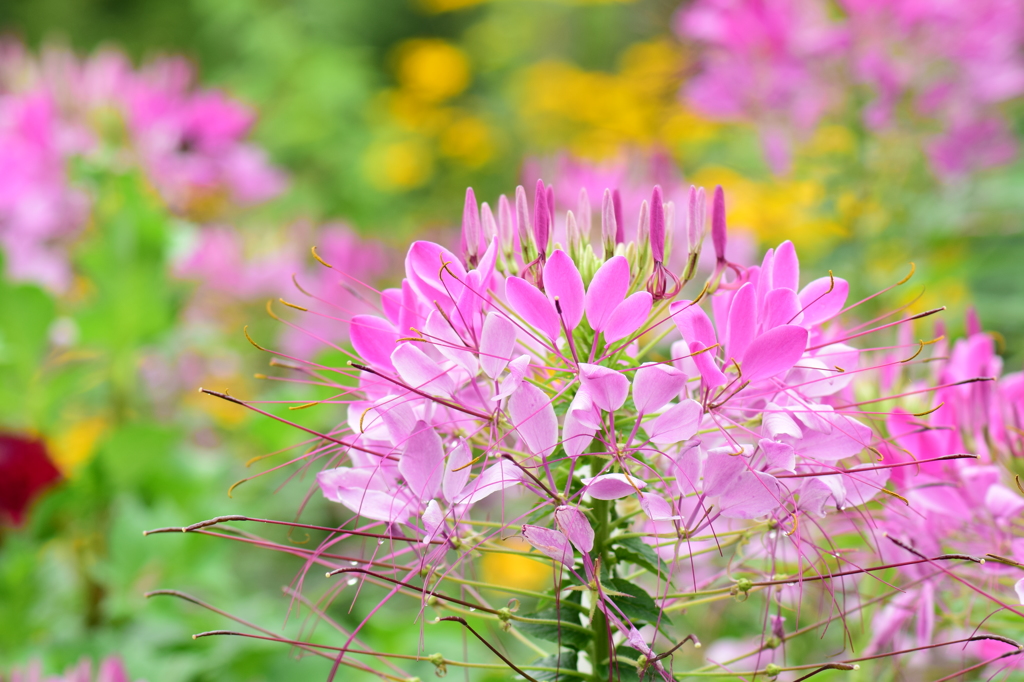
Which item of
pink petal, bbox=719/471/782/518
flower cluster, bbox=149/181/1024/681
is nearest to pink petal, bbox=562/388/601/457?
flower cluster, bbox=149/181/1024/681

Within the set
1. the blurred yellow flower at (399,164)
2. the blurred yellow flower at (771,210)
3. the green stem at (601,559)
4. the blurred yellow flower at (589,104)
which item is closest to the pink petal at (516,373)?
the green stem at (601,559)

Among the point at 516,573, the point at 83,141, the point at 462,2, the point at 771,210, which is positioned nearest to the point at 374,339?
the point at 83,141

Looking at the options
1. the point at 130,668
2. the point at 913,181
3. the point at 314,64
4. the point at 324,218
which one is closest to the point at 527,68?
the point at 314,64

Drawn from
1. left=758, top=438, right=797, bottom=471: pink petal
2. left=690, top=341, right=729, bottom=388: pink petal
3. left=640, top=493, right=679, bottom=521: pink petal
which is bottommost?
left=640, top=493, right=679, bottom=521: pink petal

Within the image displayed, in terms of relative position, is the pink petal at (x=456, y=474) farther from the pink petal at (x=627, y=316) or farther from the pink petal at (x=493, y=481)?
the pink petal at (x=627, y=316)

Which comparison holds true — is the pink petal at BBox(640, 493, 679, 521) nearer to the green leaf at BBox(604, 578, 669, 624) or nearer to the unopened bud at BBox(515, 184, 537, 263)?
the green leaf at BBox(604, 578, 669, 624)

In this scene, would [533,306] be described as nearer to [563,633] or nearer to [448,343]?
[448,343]

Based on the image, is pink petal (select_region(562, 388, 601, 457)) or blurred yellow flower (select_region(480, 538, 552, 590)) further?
blurred yellow flower (select_region(480, 538, 552, 590))
